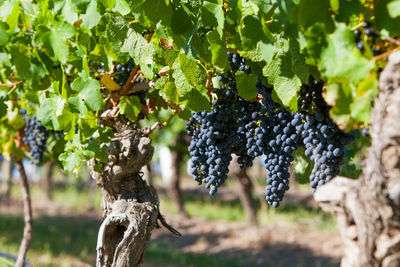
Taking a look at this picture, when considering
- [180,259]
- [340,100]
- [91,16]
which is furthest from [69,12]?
[180,259]

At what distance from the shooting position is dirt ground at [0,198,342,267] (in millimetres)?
6973

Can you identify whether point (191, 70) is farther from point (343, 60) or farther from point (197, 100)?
point (343, 60)

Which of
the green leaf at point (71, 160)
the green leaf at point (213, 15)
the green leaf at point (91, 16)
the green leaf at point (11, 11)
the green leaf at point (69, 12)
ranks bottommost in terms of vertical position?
the green leaf at point (71, 160)

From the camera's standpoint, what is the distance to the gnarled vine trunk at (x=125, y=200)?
2.15 metres

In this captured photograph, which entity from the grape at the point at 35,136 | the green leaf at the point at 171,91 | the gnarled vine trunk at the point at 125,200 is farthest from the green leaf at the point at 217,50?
the grape at the point at 35,136

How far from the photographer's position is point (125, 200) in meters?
2.32

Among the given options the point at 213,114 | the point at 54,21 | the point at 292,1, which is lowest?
the point at 213,114

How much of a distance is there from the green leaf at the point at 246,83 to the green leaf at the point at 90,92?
595mm

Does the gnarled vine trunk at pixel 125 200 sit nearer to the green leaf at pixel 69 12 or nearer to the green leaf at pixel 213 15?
the green leaf at pixel 69 12

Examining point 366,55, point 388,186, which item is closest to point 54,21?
point 366,55

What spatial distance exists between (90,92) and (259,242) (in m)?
6.16

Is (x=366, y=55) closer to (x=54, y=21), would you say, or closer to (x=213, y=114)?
(x=213, y=114)

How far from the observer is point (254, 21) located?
1366mm

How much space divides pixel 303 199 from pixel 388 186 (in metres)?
10.8
